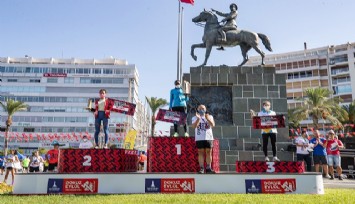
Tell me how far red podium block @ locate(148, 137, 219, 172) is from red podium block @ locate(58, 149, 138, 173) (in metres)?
0.96

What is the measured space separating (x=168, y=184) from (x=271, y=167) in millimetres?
3137

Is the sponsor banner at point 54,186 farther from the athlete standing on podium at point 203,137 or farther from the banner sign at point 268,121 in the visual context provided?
the banner sign at point 268,121

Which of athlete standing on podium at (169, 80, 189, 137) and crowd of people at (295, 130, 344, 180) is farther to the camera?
crowd of people at (295, 130, 344, 180)

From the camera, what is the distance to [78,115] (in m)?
70.9

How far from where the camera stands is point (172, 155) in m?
9.20

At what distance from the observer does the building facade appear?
6281 cm

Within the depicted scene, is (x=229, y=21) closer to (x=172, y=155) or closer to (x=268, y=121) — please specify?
(x=268, y=121)

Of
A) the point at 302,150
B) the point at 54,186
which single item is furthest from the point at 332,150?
the point at 54,186

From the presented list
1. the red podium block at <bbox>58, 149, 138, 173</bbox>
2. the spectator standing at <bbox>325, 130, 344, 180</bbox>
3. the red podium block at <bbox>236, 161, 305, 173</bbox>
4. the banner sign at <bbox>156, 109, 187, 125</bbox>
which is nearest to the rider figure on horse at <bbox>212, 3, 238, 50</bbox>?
the banner sign at <bbox>156, 109, 187, 125</bbox>

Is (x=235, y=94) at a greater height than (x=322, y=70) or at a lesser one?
lesser

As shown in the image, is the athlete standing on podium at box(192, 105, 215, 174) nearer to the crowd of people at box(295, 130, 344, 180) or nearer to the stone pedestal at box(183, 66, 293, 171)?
the stone pedestal at box(183, 66, 293, 171)

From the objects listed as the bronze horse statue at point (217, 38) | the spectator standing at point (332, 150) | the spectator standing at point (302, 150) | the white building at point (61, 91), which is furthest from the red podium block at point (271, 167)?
the white building at point (61, 91)

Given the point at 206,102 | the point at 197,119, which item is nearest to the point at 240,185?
the point at 197,119

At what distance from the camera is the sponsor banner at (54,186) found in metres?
8.09
